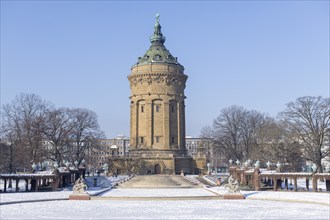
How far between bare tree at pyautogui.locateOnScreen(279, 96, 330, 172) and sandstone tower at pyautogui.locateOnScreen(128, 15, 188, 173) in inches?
875

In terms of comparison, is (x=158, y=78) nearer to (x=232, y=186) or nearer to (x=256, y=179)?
(x=256, y=179)

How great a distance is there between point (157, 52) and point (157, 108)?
1032cm

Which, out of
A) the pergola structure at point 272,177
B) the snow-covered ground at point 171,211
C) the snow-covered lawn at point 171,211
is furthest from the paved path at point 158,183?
the snow-covered ground at point 171,211

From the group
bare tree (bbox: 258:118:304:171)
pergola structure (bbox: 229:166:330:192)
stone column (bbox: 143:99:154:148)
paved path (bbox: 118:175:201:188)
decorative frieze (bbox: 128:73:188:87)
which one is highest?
decorative frieze (bbox: 128:73:188:87)

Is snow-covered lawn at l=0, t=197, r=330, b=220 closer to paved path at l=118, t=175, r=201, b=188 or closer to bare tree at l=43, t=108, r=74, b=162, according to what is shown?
paved path at l=118, t=175, r=201, b=188

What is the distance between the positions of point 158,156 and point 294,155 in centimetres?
2234

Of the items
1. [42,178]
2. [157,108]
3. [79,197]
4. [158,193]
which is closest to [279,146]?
[157,108]

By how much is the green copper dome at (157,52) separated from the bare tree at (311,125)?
25744 millimetres

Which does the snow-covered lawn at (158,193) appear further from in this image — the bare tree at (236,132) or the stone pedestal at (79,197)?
the bare tree at (236,132)

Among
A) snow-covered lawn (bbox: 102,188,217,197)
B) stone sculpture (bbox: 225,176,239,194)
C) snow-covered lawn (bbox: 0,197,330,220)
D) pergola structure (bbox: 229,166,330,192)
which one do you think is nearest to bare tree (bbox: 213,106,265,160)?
pergola structure (bbox: 229,166,330,192)

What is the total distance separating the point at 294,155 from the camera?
2488 inches

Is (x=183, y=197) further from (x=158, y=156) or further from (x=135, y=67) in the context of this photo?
(x=135, y=67)

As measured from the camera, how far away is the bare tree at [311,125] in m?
58.0

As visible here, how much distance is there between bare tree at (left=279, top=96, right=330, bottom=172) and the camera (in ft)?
190
